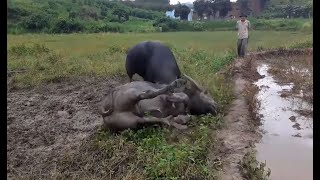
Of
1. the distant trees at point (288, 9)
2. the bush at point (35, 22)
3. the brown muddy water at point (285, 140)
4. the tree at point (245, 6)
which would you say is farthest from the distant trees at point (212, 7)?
the brown muddy water at point (285, 140)

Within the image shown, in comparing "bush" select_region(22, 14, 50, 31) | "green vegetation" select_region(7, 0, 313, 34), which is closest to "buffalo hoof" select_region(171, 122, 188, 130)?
"green vegetation" select_region(7, 0, 313, 34)

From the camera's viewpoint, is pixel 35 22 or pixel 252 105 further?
pixel 35 22

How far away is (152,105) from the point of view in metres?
5.00

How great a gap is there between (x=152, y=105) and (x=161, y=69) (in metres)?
0.97

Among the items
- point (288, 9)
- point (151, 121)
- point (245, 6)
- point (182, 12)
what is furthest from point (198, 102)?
point (182, 12)

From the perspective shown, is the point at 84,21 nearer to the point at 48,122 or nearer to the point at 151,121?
the point at 48,122

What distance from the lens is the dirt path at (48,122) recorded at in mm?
4211

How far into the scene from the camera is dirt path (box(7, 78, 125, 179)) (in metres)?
4.21

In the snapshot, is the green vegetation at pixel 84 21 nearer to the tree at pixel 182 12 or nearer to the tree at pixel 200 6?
the tree at pixel 182 12

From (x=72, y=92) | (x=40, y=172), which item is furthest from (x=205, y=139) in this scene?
(x=72, y=92)

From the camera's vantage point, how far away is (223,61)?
10.7 meters

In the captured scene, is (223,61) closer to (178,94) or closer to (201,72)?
(201,72)

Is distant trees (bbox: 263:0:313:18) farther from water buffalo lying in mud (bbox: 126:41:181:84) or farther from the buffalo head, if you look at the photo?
the buffalo head

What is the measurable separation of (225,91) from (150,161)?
3.23 m
